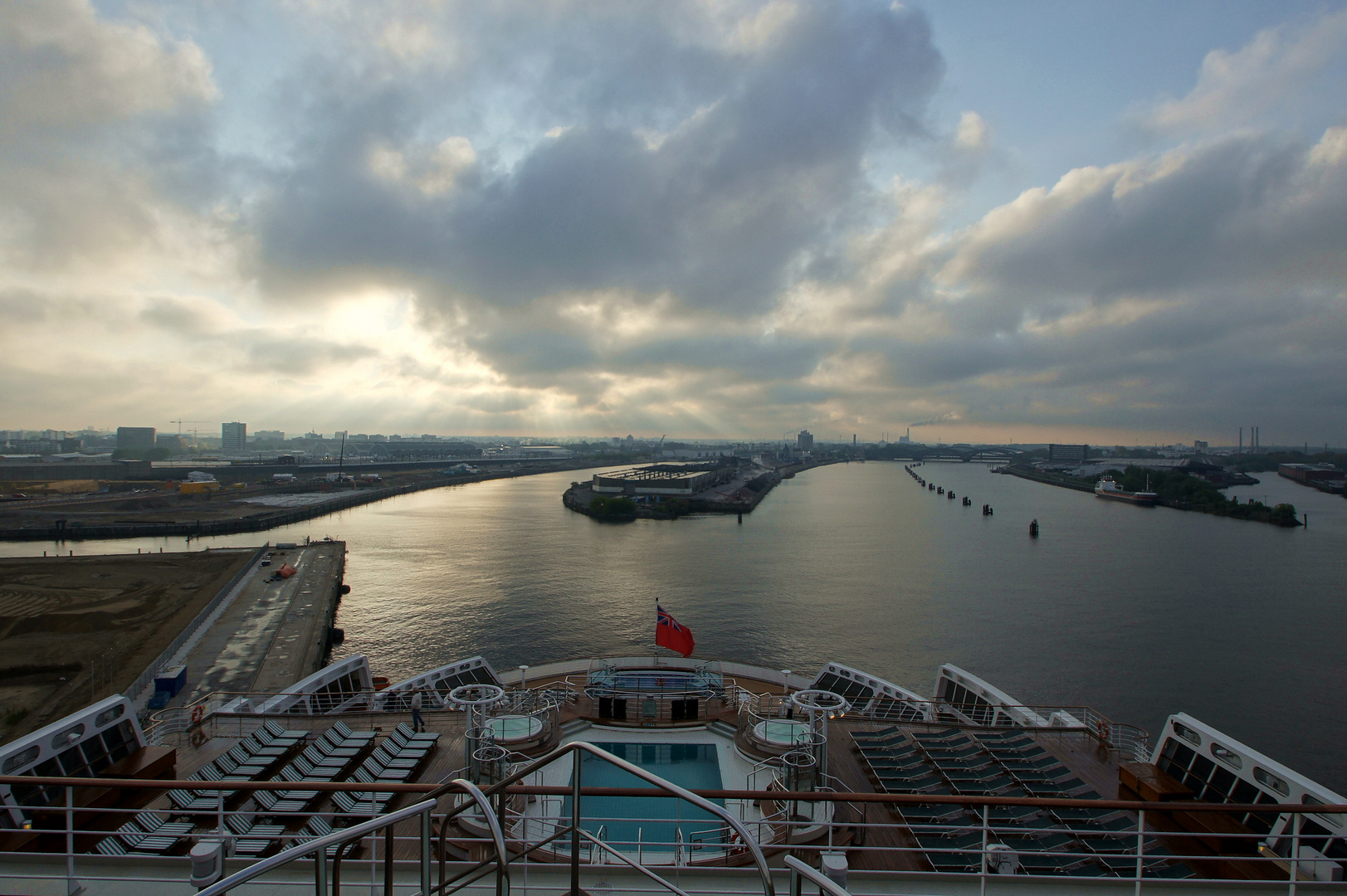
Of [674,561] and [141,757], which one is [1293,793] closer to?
[141,757]

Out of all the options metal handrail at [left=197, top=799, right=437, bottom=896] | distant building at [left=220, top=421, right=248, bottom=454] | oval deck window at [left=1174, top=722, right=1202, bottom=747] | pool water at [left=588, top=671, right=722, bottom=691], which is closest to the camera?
metal handrail at [left=197, top=799, right=437, bottom=896]

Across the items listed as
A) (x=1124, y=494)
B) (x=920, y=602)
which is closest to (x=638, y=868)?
(x=920, y=602)

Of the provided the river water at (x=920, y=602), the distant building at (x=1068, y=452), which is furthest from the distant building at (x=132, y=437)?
the distant building at (x=1068, y=452)

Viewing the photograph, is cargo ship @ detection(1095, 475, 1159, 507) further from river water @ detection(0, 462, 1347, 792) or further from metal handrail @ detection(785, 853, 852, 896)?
metal handrail @ detection(785, 853, 852, 896)

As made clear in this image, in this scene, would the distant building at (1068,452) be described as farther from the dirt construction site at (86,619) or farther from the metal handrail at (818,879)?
the metal handrail at (818,879)

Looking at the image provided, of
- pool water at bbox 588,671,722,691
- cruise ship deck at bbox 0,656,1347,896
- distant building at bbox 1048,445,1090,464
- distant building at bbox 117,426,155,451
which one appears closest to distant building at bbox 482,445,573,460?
distant building at bbox 117,426,155,451

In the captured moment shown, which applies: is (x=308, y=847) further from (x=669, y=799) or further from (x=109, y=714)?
(x=109, y=714)
